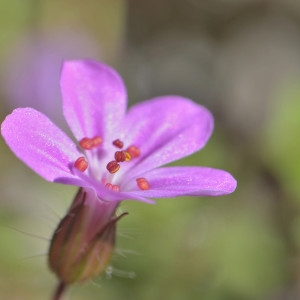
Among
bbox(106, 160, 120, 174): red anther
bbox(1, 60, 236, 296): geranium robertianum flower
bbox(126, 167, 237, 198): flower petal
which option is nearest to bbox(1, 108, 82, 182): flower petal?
bbox(1, 60, 236, 296): geranium robertianum flower

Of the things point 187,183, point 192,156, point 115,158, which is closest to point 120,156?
point 115,158

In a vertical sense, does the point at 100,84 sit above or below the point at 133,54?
above

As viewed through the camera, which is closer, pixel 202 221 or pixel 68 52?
pixel 202 221

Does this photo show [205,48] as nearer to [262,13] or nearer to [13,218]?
[262,13]

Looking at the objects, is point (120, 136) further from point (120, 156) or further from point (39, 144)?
point (39, 144)

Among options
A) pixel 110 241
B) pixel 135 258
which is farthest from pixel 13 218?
pixel 110 241

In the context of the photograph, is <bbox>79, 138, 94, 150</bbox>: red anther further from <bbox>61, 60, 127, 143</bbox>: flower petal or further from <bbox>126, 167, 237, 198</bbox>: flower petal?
<bbox>126, 167, 237, 198</bbox>: flower petal

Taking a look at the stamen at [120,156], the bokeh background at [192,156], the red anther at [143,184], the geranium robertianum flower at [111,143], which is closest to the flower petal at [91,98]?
the geranium robertianum flower at [111,143]
